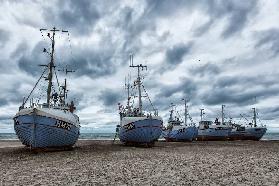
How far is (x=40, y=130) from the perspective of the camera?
3475cm

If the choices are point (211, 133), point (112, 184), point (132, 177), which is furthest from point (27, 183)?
point (211, 133)

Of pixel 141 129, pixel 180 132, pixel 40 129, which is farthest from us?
pixel 180 132

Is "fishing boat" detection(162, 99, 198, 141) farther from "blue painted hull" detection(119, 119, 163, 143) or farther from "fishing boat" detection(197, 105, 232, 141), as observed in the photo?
"blue painted hull" detection(119, 119, 163, 143)

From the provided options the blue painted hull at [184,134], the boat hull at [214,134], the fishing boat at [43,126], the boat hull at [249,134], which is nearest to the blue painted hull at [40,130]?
the fishing boat at [43,126]

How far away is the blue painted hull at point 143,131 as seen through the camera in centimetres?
4997

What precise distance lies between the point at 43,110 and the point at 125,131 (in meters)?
20.0

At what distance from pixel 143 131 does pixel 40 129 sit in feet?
62.6

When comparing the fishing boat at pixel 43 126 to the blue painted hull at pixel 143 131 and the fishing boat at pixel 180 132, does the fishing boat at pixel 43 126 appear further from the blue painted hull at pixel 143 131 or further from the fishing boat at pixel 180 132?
the fishing boat at pixel 180 132

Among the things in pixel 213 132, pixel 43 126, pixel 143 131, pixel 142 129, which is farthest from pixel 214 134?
pixel 43 126

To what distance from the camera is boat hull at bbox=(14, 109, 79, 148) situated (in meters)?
34.5

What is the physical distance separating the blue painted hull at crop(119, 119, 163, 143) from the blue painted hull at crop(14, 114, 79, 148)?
14.5 metres

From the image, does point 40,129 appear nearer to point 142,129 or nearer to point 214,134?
point 142,129

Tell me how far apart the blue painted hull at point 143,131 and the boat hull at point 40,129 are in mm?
14431

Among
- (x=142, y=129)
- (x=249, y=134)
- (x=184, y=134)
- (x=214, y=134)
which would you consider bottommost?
(x=249, y=134)
